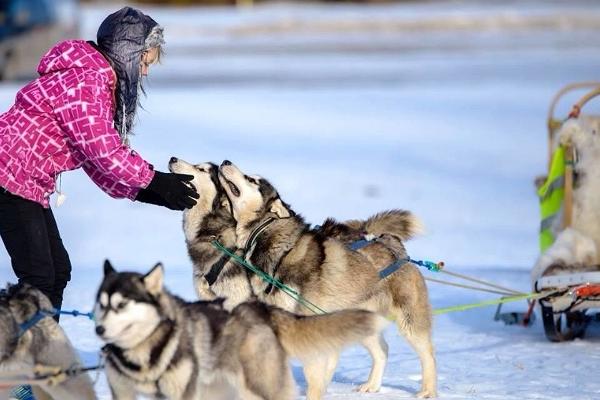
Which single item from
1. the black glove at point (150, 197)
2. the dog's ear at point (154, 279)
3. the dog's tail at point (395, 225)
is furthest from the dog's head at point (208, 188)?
the dog's ear at point (154, 279)

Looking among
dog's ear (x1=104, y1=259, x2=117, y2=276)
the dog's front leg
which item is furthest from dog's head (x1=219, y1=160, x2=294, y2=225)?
the dog's front leg

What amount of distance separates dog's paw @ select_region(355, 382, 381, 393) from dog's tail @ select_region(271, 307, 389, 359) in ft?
3.54

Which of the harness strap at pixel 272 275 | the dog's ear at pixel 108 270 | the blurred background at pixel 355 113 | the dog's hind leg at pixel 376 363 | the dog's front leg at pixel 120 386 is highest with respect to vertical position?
the blurred background at pixel 355 113

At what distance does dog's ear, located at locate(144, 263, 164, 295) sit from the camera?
3.74 meters

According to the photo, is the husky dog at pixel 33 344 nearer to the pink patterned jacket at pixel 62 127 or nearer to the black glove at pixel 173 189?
the pink patterned jacket at pixel 62 127

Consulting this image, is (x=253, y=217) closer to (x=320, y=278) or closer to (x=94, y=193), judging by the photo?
(x=320, y=278)

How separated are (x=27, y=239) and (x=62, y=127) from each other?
46cm

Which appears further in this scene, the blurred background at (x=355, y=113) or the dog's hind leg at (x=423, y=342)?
the blurred background at (x=355, y=113)

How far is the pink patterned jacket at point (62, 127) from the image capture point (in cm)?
429

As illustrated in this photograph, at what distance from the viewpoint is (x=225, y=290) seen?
16.8 ft

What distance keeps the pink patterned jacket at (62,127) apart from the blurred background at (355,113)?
14.0 ft

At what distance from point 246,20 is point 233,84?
12.0 metres

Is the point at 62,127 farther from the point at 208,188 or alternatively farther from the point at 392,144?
the point at 392,144

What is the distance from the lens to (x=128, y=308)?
3.68m
